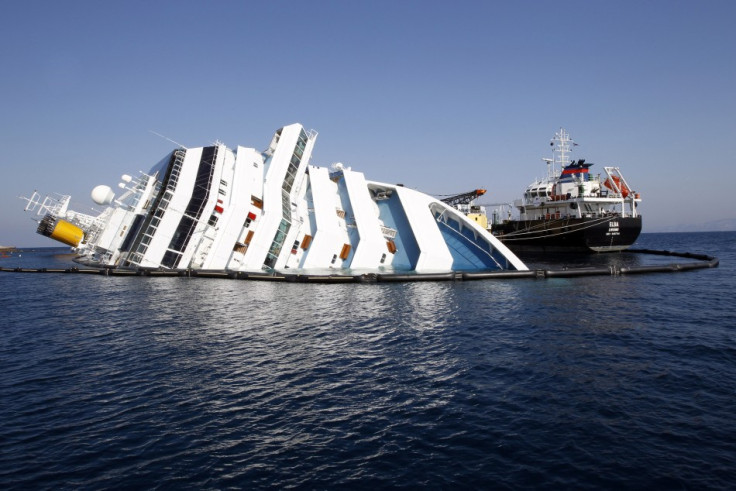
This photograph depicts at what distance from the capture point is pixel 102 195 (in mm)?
46938

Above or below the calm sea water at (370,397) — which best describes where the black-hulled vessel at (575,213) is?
above

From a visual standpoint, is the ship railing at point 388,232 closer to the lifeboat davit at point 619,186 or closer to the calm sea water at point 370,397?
the calm sea water at point 370,397

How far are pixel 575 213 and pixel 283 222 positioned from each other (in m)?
57.9

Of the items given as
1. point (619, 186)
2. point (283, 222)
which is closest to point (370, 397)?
point (283, 222)

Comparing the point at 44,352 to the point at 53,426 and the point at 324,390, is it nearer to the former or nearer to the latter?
the point at 53,426

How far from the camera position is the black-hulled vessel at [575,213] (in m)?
66.7

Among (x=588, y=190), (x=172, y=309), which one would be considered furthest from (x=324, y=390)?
(x=588, y=190)

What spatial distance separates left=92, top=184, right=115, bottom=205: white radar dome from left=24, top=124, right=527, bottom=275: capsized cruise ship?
407 inches

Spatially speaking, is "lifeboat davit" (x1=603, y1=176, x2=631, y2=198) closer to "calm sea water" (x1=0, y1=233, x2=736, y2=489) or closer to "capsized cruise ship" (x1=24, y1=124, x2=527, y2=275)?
"capsized cruise ship" (x1=24, y1=124, x2=527, y2=275)

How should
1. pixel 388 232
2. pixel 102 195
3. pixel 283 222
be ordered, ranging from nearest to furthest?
pixel 283 222 < pixel 388 232 < pixel 102 195

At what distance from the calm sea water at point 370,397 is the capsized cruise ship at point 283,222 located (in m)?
11.8

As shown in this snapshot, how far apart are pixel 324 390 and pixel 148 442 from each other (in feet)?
15.0

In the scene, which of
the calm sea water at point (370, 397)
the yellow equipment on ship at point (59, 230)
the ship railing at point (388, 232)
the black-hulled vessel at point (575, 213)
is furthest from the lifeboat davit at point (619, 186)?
the yellow equipment on ship at point (59, 230)

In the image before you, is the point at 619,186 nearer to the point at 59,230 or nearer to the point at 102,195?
the point at 102,195
